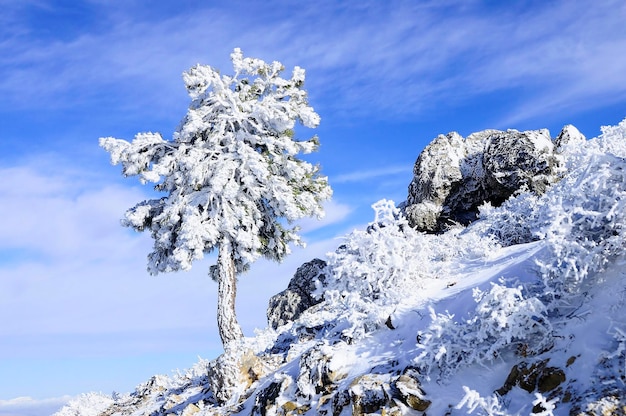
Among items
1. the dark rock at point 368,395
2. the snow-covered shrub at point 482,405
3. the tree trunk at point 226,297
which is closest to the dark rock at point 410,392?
the dark rock at point 368,395

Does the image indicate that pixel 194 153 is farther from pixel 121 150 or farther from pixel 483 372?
pixel 483 372

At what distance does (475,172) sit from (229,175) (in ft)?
30.1

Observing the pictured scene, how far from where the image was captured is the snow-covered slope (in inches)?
263

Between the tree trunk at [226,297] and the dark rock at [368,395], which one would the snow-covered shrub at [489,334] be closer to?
the dark rock at [368,395]

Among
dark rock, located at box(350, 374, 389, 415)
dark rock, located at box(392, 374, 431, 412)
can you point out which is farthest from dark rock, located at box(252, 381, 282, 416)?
dark rock, located at box(392, 374, 431, 412)

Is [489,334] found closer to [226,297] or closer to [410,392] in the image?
[410,392]

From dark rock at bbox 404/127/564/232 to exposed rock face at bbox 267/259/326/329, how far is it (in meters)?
4.24

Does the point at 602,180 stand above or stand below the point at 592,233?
above

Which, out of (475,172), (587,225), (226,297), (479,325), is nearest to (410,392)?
(479,325)

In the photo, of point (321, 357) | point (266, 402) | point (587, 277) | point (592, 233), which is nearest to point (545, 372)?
point (587, 277)

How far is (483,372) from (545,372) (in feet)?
3.36

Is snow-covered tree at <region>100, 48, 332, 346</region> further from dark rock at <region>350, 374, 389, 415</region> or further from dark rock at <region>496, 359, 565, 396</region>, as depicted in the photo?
dark rock at <region>496, 359, 565, 396</region>

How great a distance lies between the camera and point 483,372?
7.61 metres

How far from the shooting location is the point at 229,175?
65.3 feet
